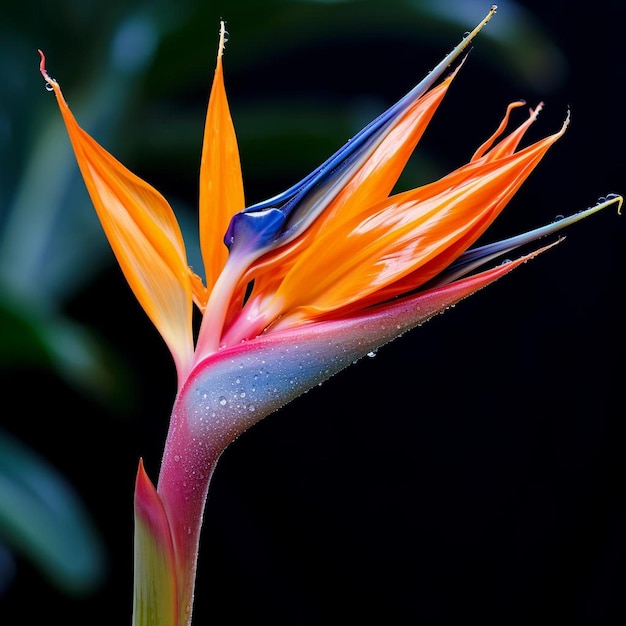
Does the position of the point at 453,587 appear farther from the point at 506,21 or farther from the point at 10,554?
the point at 506,21

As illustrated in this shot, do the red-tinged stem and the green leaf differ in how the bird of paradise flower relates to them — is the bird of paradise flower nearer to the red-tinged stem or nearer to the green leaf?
the red-tinged stem

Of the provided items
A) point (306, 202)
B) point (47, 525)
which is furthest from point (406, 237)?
point (47, 525)

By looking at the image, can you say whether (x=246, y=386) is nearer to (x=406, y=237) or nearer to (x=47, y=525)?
(x=406, y=237)

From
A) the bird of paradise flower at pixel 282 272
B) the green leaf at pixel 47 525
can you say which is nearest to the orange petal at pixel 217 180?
the bird of paradise flower at pixel 282 272

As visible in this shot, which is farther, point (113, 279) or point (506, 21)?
point (113, 279)

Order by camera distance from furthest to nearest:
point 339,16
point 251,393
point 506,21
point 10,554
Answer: point 10,554 → point 339,16 → point 506,21 → point 251,393

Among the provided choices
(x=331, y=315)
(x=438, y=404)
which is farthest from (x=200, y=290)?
(x=438, y=404)

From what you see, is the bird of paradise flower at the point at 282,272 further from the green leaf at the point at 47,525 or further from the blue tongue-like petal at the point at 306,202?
the green leaf at the point at 47,525
